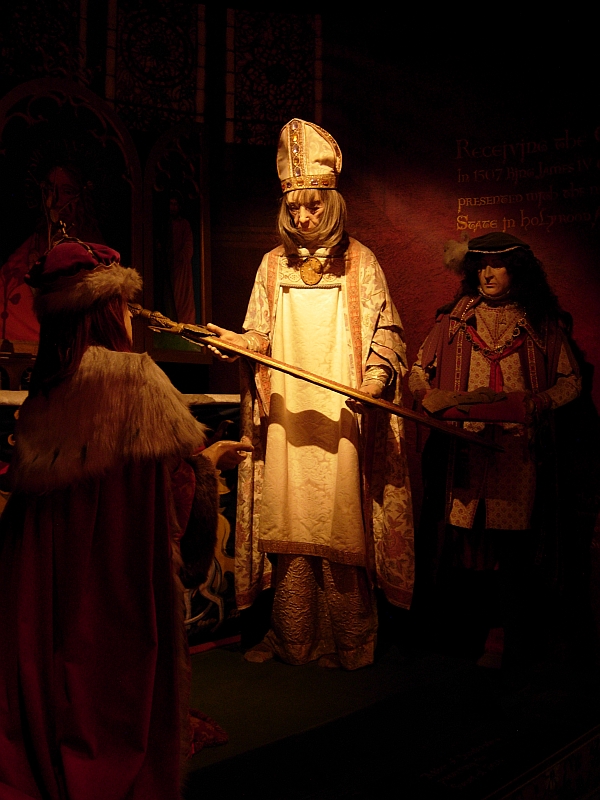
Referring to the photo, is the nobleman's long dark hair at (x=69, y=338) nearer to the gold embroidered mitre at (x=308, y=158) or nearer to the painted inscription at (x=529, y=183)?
the gold embroidered mitre at (x=308, y=158)

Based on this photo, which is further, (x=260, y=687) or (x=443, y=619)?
(x=443, y=619)

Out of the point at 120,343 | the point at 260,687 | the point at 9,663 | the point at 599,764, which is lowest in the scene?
the point at 599,764

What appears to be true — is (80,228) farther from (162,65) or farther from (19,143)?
(162,65)

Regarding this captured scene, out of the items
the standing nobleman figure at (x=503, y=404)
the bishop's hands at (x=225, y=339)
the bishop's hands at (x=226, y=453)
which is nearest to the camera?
the bishop's hands at (x=226, y=453)

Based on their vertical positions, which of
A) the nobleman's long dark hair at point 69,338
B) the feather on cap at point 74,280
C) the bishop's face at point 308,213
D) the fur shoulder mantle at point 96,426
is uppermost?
the bishop's face at point 308,213

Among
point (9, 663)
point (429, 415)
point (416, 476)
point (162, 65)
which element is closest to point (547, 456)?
point (429, 415)

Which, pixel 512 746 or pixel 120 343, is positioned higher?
pixel 120 343

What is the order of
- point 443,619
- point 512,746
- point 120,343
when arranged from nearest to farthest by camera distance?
point 120,343 → point 512,746 → point 443,619

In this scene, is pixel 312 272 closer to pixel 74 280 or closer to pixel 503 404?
pixel 503 404

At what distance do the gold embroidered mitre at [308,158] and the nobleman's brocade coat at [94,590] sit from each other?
1694 mm

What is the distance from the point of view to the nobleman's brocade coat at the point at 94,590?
6.63 feet

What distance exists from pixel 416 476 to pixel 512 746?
172cm

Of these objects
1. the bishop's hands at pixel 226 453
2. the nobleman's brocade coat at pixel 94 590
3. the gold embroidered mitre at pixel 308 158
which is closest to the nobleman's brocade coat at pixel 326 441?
the gold embroidered mitre at pixel 308 158

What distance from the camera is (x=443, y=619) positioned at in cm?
424
